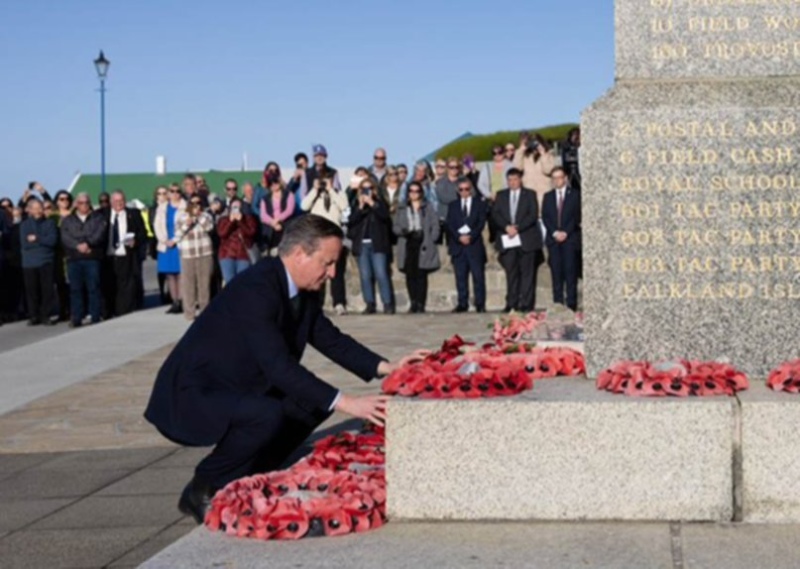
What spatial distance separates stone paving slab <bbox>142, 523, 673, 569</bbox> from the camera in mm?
6059

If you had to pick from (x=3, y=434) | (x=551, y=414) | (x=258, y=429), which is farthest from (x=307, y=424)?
(x=3, y=434)

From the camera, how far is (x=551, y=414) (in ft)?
22.1

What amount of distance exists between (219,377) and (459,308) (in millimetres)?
15046

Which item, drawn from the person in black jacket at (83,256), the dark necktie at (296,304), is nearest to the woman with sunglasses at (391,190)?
the person in black jacket at (83,256)

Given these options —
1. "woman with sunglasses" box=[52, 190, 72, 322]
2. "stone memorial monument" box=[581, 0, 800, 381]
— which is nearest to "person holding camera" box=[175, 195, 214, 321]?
"woman with sunglasses" box=[52, 190, 72, 322]

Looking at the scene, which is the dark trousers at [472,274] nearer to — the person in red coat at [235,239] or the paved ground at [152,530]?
the person in red coat at [235,239]

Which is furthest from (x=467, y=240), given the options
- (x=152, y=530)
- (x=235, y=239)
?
(x=152, y=530)

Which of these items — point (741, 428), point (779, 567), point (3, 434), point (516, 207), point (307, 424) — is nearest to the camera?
point (779, 567)

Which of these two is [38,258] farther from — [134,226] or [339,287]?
[339,287]

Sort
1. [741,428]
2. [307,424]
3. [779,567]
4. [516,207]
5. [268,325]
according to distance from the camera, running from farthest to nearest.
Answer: [516,207], [307,424], [268,325], [741,428], [779,567]

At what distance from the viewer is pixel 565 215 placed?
848 inches

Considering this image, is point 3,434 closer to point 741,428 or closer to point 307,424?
point 307,424

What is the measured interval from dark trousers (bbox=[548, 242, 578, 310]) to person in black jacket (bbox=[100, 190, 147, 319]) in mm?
6196

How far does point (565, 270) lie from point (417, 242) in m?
2.21
